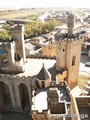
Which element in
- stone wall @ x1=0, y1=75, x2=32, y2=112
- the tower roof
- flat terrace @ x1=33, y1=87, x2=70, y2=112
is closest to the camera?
flat terrace @ x1=33, y1=87, x2=70, y2=112

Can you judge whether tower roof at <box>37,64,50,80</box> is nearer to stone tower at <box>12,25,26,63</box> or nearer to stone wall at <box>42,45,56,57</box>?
stone tower at <box>12,25,26,63</box>

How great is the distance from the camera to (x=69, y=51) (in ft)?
128

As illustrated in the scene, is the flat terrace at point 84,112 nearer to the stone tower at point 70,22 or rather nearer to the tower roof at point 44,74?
the tower roof at point 44,74

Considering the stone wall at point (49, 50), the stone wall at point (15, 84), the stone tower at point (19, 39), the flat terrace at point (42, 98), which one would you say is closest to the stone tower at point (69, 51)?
the flat terrace at point (42, 98)

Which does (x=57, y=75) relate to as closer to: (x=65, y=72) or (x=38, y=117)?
(x=65, y=72)

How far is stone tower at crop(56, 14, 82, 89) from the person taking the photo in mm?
38250

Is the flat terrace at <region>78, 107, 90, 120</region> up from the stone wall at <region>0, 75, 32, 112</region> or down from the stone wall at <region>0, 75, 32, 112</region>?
up

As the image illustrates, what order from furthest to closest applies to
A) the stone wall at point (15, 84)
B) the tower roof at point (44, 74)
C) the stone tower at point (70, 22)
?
the stone wall at point (15, 84) < the stone tower at point (70, 22) < the tower roof at point (44, 74)

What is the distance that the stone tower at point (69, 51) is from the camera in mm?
38250

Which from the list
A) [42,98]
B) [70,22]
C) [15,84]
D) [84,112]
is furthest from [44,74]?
[84,112]

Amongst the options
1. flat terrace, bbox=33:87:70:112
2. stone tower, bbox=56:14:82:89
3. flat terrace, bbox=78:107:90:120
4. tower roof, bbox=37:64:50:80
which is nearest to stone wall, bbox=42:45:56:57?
stone tower, bbox=56:14:82:89

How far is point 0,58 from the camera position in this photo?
134 feet

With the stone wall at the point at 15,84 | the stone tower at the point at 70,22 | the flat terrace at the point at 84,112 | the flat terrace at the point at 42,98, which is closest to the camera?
the flat terrace at the point at 84,112

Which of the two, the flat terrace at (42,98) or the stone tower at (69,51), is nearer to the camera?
the flat terrace at (42,98)
